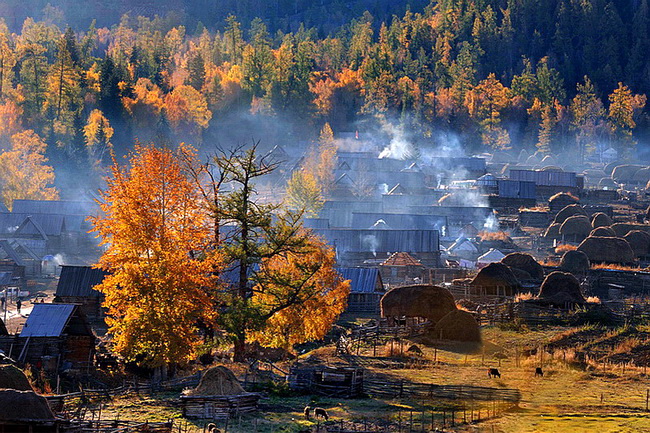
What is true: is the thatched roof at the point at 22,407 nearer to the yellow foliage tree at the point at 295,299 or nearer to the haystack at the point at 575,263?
the yellow foliage tree at the point at 295,299

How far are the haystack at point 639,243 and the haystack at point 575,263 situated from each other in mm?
12138

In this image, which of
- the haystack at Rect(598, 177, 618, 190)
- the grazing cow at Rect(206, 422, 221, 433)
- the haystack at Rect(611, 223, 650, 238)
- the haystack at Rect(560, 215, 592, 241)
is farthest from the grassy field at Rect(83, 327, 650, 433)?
the haystack at Rect(598, 177, 618, 190)

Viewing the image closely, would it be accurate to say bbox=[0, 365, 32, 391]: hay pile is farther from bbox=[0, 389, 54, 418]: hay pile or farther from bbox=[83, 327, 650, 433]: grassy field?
bbox=[0, 389, 54, 418]: hay pile

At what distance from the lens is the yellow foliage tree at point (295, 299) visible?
1393 inches

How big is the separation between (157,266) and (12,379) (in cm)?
741

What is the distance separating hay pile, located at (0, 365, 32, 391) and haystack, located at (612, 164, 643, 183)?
121 metres

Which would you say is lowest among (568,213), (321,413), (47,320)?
(321,413)

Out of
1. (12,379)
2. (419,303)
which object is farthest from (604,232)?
(12,379)

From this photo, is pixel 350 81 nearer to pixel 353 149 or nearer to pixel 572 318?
pixel 353 149

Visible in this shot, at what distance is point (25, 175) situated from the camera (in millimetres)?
103250

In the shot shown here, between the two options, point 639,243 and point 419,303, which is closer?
point 419,303

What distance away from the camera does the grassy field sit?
25.9 m

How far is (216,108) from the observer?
509 ft

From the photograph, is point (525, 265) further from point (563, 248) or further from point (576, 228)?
point (576, 228)
